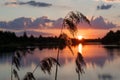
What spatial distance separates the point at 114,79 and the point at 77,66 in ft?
86.9

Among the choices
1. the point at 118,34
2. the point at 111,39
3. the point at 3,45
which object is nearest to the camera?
the point at 3,45

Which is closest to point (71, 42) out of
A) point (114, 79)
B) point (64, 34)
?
point (64, 34)

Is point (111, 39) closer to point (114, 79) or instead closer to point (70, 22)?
point (114, 79)

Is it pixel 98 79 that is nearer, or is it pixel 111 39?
pixel 98 79

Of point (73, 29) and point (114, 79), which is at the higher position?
point (73, 29)

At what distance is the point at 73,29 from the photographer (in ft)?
23.1

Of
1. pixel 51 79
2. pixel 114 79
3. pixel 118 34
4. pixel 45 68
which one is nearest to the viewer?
pixel 45 68

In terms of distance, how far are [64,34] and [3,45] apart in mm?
102829

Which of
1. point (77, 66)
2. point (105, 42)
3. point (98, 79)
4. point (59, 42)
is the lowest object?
point (105, 42)

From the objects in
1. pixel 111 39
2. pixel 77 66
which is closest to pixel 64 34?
pixel 77 66

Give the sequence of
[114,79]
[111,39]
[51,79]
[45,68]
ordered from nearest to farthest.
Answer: [45,68]
[51,79]
[114,79]
[111,39]

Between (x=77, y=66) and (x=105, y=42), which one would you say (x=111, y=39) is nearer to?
(x=105, y=42)

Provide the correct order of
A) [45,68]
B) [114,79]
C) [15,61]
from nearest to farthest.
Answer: [45,68] → [15,61] → [114,79]

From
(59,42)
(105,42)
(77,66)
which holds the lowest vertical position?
(105,42)
